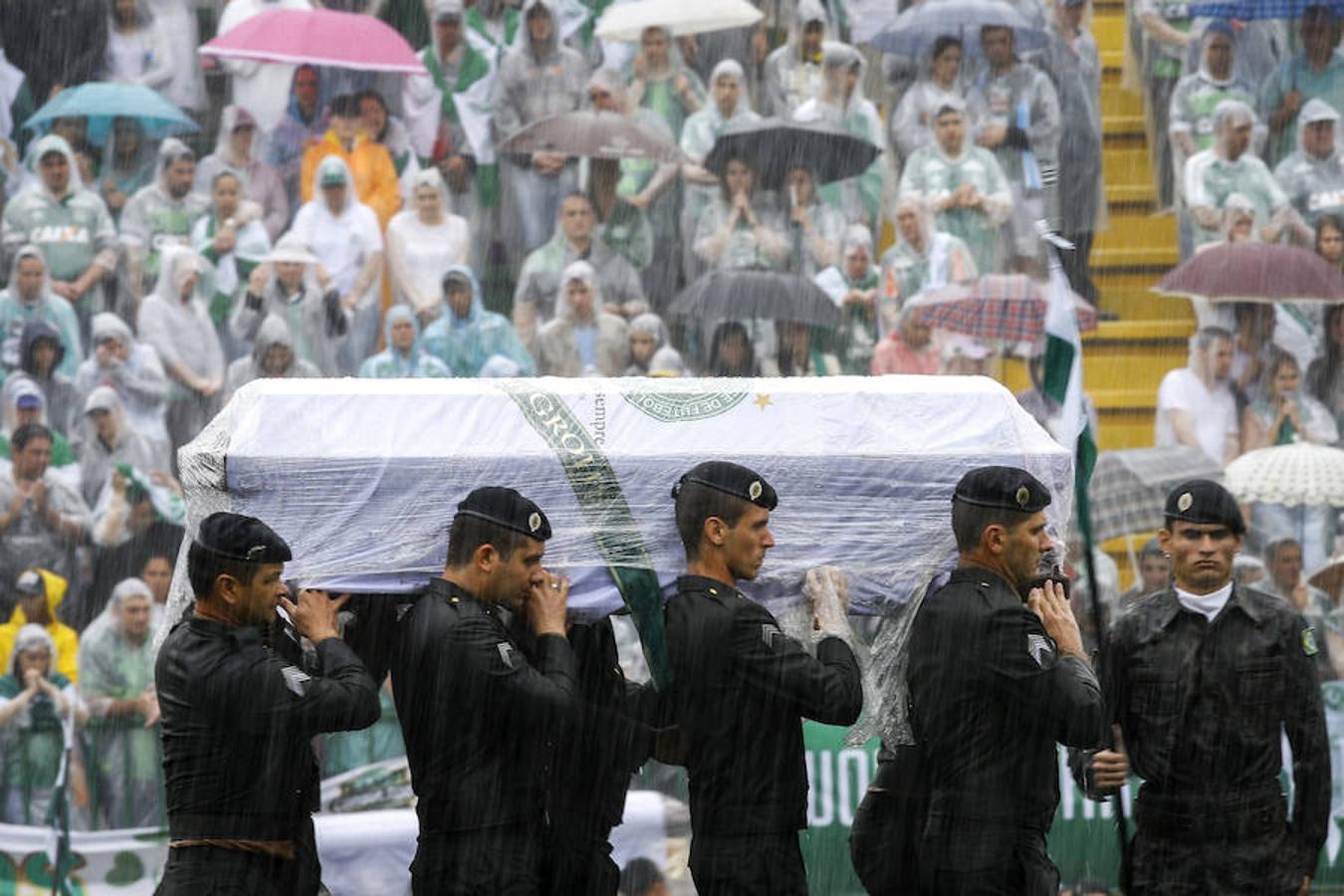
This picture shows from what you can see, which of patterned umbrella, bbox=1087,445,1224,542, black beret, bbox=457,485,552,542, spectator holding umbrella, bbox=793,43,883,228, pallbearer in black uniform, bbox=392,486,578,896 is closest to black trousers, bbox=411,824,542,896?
pallbearer in black uniform, bbox=392,486,578,896

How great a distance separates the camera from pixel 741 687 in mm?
6531

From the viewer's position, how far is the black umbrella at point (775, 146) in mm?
13812

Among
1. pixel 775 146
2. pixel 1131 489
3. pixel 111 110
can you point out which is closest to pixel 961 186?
pixel 775 146

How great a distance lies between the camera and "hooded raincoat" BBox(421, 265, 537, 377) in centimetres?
1274

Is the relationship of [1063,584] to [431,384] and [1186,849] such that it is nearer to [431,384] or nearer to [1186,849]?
[1186,849]

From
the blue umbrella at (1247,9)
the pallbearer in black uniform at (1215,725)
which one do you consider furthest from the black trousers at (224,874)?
the blue umbrella at (1247,9)

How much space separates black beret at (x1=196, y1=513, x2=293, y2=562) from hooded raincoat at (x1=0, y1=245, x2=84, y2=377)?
6912mm

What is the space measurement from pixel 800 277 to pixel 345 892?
524cm


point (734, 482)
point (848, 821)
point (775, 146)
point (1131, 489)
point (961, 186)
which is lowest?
point (848, 821)

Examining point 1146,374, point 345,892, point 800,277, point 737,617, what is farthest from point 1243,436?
point 737,617

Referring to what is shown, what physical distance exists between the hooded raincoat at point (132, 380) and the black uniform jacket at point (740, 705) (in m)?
6.61

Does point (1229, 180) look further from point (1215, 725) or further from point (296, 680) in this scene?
point (296, 680)

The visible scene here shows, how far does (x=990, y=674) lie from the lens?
21.1 ft

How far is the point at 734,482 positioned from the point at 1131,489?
5600 millimetres
